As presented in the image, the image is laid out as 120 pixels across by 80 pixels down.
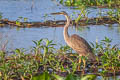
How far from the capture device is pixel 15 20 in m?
14.0

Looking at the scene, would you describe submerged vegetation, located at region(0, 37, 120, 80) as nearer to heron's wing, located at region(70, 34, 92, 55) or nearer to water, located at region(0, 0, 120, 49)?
heron's wing, located at region(70, 34, 92, 55)

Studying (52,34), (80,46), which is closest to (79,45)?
(80,46)

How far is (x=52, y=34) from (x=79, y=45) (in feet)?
10.8

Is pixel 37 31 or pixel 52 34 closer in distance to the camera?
pixel 52 34

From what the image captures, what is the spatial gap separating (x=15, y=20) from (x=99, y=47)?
17.6 ft

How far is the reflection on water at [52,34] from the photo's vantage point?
11.1 meters

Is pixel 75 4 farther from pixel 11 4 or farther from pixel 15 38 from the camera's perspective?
pixel 15 38

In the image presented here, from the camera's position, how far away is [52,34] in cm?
1211

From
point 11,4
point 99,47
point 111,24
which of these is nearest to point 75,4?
point 11,4

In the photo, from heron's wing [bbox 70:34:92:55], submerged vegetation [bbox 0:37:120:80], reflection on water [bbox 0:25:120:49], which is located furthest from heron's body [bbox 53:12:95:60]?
reflection on water [bbox 0:25:120:49]

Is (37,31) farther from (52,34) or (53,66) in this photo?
(53,66)

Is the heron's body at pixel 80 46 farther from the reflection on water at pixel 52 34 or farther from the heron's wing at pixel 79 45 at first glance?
the reflection on water at pixel 52 34

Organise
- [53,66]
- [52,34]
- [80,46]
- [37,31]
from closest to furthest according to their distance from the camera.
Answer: [53,66]
[80,46]
[52,34]
[37,31]

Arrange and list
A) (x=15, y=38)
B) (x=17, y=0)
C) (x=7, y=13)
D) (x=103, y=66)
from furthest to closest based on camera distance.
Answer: (x=17, y=0) → (x=7, y=13) → (x=15, y=38) → (x=103, y=66)
